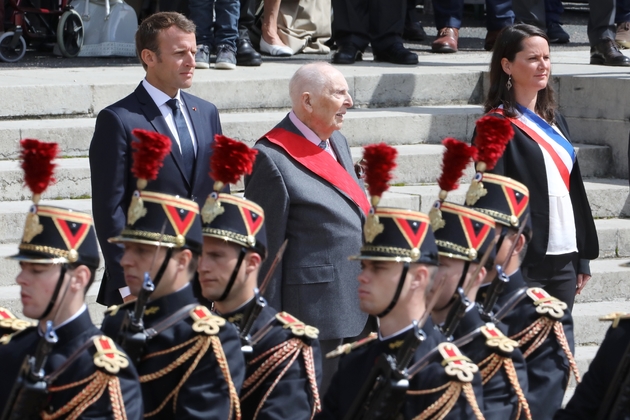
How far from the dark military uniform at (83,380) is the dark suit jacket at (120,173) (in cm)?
123

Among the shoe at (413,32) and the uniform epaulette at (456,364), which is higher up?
the uniform epaulette at (456,364)

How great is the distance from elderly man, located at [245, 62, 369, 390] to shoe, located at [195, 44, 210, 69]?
3.08 meters

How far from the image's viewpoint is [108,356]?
3.49m

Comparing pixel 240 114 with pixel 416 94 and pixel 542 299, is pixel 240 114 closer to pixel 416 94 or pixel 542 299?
pixel 416 94

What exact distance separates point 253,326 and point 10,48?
5.46 m

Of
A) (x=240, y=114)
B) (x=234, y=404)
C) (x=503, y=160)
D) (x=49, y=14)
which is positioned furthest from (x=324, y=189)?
(x=49, y=14)

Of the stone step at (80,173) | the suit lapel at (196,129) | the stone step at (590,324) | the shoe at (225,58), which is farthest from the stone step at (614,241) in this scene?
the suit lapel at (196,129)

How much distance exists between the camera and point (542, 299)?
14.3ft

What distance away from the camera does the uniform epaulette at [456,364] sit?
3617 mm

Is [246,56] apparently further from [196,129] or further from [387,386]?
[387,386]

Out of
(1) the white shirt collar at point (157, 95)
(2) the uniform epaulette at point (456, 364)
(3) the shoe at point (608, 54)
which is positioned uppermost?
(1) the white shirt collar at point (157, 95)

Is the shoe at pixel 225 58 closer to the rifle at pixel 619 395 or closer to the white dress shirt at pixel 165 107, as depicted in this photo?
the white dress shirt at pixel 165 107

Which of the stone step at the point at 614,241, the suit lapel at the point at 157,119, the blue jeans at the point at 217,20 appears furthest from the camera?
the blue jeans at the point at 217,20

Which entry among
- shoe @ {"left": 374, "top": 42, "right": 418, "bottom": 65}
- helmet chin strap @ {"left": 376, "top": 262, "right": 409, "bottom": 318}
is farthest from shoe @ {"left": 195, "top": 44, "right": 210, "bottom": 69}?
helmet chin strap @ {"left": 376, "top": 262, "right": 409, "bottom": 318}
